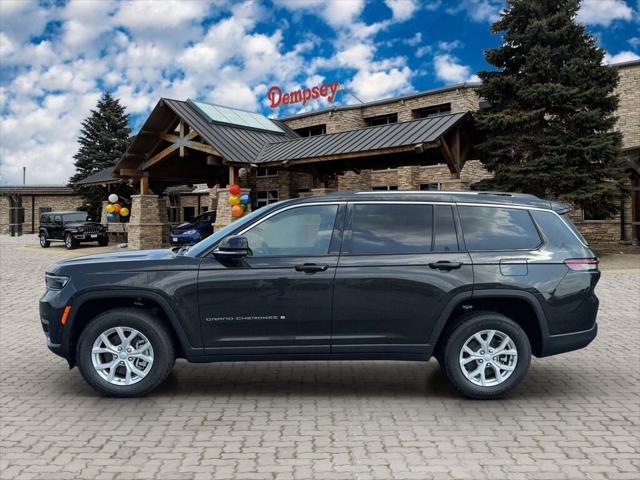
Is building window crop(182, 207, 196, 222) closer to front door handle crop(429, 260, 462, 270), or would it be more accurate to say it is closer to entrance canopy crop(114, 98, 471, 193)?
entrance canopy crop(114, 98, 471, 193)

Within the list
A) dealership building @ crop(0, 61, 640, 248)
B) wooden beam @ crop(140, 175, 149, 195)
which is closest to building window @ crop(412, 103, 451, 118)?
dealership building @ crop(0, 61, 640, 248)

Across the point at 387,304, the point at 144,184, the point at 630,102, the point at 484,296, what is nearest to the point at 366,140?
the point at 144,184

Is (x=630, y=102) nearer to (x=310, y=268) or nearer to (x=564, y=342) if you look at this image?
(x=564, y=342)

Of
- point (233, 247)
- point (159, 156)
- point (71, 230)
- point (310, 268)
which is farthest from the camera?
point (71, 230)

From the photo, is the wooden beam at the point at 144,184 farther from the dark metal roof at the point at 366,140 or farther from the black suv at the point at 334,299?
the black suv at the point at 334,299

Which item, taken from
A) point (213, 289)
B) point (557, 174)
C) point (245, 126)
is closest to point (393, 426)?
point (213, 289)

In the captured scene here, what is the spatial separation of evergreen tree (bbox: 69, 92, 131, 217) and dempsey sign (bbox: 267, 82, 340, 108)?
15.8 meters

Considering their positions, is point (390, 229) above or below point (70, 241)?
above

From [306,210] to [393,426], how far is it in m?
2.10

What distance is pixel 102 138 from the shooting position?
51094 mm

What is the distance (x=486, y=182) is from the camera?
21266 millimetres

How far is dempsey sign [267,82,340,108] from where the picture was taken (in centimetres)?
3950

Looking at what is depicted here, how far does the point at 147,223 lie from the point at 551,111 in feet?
60.8

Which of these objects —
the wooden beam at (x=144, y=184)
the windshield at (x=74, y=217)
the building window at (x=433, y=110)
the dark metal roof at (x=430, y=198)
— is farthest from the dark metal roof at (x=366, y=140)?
the dark metal roof at (x=430, y=198)
